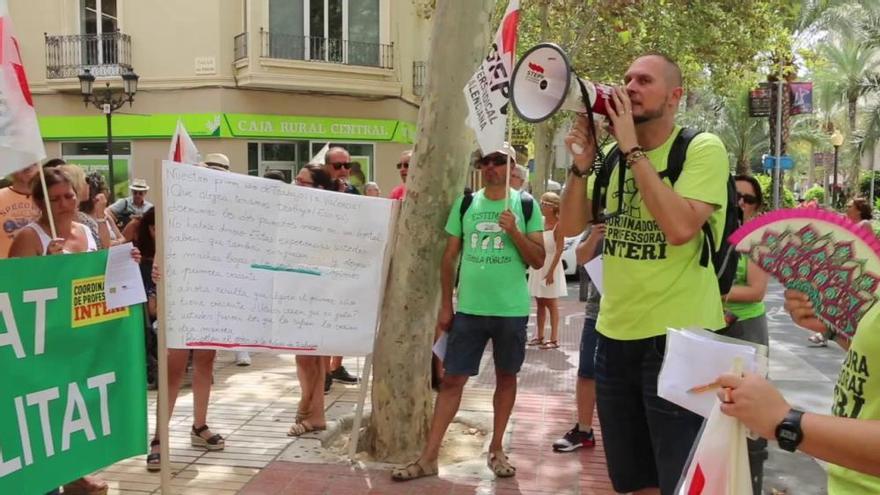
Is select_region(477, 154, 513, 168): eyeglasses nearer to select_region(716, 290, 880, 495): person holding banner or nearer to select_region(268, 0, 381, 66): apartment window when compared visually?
select_region(716, 290, 880, 495): person holding banner

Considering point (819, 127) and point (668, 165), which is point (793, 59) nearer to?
point (668, 165)

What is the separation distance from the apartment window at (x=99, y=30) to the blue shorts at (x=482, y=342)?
1744cm

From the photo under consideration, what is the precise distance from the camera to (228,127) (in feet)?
59.9

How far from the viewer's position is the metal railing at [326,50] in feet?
60.0

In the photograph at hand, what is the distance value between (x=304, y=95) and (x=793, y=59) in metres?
11.6

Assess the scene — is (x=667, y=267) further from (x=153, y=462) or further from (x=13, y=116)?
(x=153, y=462)

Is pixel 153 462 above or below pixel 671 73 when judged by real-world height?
below

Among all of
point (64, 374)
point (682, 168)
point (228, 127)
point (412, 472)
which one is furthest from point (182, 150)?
point (228, 127)

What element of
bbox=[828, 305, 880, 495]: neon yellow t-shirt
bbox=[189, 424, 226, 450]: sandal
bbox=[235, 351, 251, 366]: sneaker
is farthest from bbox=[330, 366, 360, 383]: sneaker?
bbox=[828, 305, 880, 495]: neon yellow t-shirt

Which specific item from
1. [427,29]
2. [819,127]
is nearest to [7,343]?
[427,29]

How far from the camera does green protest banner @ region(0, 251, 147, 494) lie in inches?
117

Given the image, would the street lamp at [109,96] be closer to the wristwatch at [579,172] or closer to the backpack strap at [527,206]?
the backpack strap at [527,206]

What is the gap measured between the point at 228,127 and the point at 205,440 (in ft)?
48.0

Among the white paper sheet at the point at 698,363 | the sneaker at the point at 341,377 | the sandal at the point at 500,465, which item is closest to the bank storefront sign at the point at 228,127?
the sneaker at the point at 341,377
